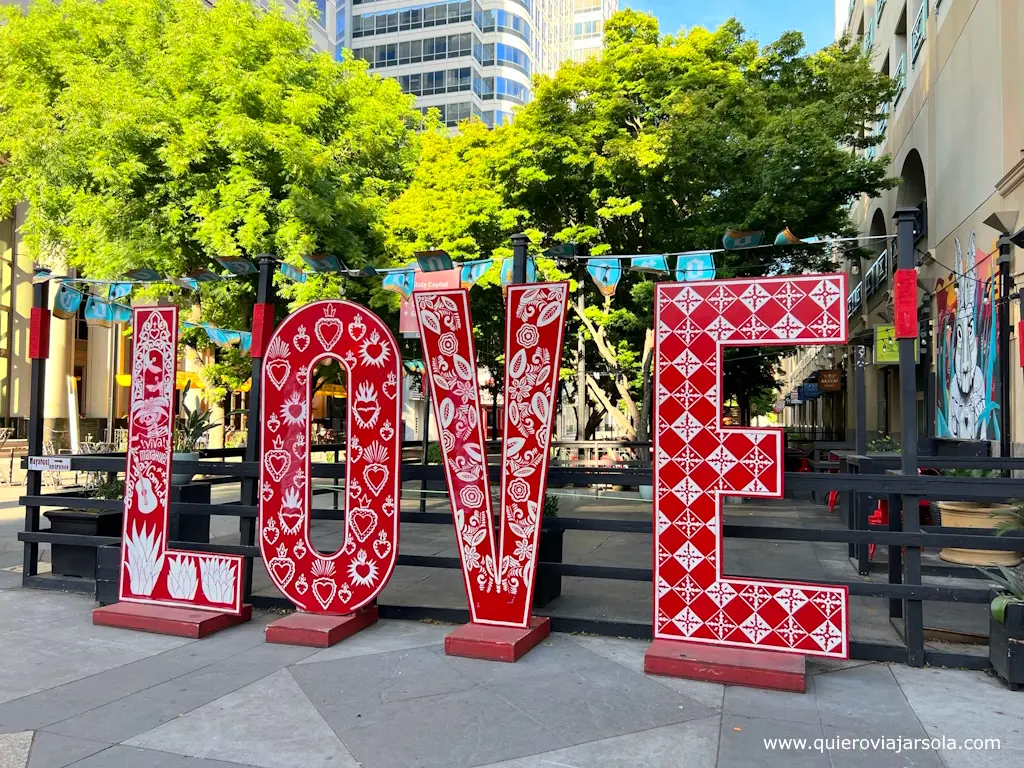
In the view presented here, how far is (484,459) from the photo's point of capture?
19.6ft

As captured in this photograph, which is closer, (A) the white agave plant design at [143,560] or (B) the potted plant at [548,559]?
(A) the white agave plant design at [143,560]

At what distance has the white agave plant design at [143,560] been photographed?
6742mm

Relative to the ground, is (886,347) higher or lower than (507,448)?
higher

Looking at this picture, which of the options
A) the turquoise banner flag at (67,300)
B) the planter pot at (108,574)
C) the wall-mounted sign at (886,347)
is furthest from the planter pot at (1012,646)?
the wall-mounted sign at (886,347)

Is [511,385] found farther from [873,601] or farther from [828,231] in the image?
[828,231]

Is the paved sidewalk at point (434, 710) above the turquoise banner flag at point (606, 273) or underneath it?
underneath

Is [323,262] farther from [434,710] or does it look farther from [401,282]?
[434,710]

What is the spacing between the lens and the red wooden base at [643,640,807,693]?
501 centimetres

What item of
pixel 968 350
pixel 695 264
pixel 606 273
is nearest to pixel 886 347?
pixel 968 350

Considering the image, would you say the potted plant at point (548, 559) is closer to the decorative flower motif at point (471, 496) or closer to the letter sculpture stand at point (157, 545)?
the decorative flower motif at point (471, 496)

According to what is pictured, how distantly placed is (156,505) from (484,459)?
307 centimetres

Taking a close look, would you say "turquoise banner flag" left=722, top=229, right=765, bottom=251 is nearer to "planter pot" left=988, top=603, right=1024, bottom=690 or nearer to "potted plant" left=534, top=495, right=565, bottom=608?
"potted plant" left=534, top=495, right=565, bottom=608

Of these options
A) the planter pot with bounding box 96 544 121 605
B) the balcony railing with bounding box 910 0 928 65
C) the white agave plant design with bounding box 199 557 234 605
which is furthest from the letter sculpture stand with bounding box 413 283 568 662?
the balcony railing with bounding box 910 0 928 65

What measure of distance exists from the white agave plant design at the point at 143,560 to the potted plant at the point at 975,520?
8347mm
